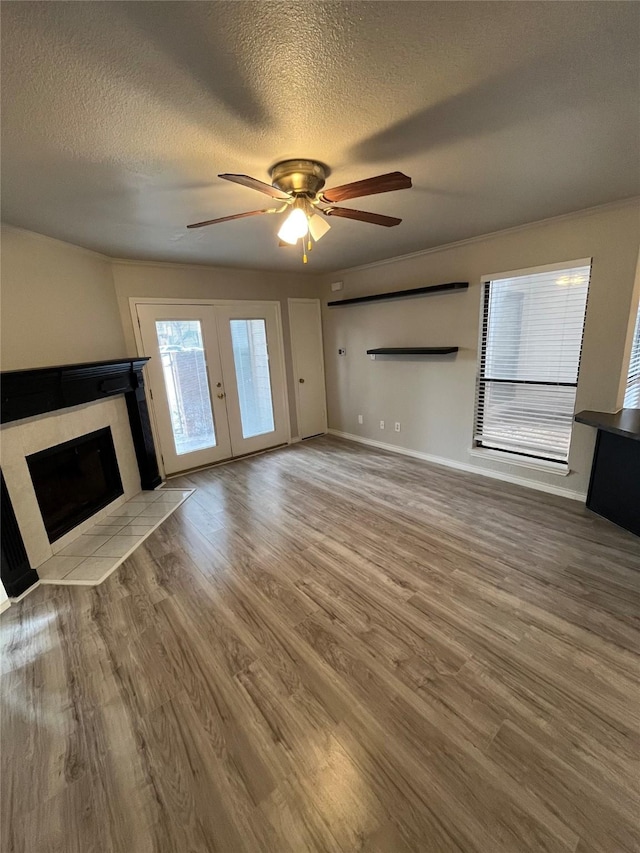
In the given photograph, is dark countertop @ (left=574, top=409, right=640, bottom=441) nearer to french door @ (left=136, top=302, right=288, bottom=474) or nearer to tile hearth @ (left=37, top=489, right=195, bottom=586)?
french door @ (left=136, top=302, right=288, bottom=474)

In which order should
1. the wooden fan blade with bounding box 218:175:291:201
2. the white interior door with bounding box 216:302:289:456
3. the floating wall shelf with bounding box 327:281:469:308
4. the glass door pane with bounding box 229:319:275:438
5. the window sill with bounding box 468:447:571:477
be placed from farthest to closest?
the glass door pane with bounding box 229:319:275:438 → the white interior door with bounding box 216:302:289:456 → the floating wall shelf with bounding box 327:281:469:308 → the window sill with bounding box 468:447:571:477 → the wooden fan blade with bounding box 218:175:291:201

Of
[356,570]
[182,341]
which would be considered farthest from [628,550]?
[182,341]

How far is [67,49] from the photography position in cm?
Answer: 102

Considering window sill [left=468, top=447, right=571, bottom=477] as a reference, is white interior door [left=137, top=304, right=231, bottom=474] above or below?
above

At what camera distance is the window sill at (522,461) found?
10.3 feet

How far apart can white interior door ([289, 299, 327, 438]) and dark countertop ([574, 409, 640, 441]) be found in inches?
134

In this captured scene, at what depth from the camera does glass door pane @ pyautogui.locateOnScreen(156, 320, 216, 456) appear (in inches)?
153

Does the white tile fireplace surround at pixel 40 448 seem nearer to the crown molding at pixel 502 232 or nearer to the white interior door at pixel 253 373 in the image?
the white interior door at pixel 253 373

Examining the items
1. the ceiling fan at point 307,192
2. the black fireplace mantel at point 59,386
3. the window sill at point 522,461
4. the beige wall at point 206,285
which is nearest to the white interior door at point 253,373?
the beige wall at point 206,285

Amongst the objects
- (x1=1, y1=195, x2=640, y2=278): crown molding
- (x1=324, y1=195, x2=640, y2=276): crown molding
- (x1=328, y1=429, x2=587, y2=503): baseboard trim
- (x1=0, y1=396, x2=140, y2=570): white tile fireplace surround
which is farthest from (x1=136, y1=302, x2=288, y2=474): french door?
(x1=324, y1=195, x2=640, y2=276): crown molding

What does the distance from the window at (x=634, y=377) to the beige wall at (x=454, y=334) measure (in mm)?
306

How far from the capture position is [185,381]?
404 centimetres

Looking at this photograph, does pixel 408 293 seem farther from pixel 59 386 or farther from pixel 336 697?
pixel 336 697

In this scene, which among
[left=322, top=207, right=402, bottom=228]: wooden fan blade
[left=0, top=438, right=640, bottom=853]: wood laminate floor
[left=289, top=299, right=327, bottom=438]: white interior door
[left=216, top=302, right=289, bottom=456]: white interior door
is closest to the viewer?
[left=0, top=438, right=640, bottom=853]: wood laminate floor
